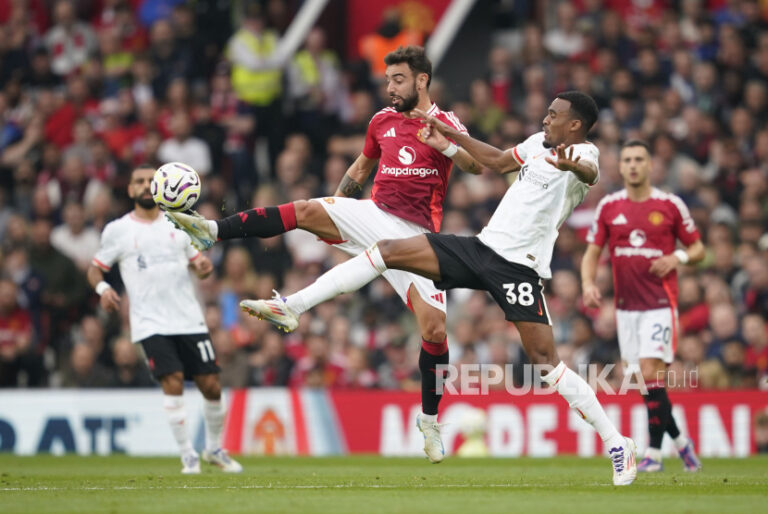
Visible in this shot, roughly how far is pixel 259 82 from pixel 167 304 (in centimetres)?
805

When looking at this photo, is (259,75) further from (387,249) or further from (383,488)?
(383,488)

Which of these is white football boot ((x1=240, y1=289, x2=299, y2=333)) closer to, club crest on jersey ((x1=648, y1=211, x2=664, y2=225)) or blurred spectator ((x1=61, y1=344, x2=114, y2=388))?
club crest on jersey ((x1=648, y1=211, x2=664, y2=225))

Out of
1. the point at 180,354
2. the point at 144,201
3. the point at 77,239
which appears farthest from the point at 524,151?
the point at 77,239

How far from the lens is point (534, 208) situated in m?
9.71

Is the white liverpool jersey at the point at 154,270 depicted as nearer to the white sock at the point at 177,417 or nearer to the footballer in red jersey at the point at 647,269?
the white sock at the point at 177,417

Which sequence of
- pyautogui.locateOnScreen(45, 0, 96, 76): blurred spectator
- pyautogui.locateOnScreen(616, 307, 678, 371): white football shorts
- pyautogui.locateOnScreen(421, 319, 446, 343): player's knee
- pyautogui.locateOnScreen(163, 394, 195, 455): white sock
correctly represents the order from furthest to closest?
pyautogui.locateOnScreen(45, 0, 96, 76): blurred spectator < pyautogui.locateOnScreen(163, 394, 195, 455): white sock < pyautogui.locateOnScreen(616, 307, 678, 371): white football shorts < pyautogui.locateOnScreen(421, 319, 446, 343): player's knee

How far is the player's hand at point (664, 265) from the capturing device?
12344mm

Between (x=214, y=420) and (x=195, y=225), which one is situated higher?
(x=195, y=225)

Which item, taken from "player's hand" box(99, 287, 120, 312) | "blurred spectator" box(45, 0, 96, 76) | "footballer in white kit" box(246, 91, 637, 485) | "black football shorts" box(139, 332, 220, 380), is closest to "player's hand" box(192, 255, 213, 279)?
"black football shorts" box(139, 332, 220, 380)

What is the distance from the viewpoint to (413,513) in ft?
25.2

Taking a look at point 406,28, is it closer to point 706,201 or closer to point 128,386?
point 706,201

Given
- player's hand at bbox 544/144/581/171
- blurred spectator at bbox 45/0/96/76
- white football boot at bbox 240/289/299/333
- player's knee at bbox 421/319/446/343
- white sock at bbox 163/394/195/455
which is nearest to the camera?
player's hand at bbox 544/144/581/171

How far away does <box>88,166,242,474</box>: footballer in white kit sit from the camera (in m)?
12.7

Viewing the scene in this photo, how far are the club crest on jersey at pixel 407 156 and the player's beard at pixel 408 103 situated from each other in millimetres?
377
